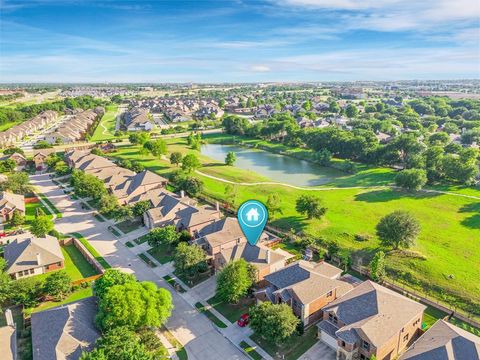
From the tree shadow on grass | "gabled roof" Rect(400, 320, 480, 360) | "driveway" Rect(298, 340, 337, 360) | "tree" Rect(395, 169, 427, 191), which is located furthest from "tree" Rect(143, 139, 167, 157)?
"gabled roof" Rect(400, 320, 480, 360)

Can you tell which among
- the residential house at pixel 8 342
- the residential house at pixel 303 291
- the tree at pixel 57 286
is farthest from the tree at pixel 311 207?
the residential house at pixel 8 342

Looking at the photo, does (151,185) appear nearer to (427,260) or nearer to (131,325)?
(131,325)

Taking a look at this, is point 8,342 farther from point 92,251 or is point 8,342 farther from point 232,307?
point 232,307

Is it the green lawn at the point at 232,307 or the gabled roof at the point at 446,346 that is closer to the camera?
A: the gabled roof at the point at 446,346

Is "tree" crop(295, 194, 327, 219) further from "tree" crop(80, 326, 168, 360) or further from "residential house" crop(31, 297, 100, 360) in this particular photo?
"residential house" crop(31, 297, 100, 360)

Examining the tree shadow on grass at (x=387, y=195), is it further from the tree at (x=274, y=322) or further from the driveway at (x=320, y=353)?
the tree at (x=274, y=322)

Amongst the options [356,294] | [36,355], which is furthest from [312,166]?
[36,355]
